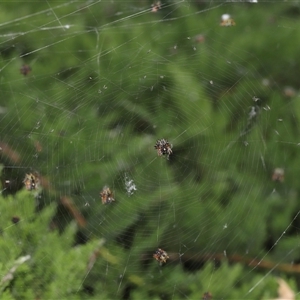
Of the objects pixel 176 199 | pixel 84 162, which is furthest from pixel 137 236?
pixel 84 162

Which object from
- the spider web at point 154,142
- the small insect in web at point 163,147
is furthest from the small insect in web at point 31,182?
the small insect in web at point 163,147

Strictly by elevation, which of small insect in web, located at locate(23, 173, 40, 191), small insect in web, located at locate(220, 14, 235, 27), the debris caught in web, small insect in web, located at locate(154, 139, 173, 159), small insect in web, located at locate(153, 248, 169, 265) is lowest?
small insect in web, located at locate(153, 248, 169, 265)

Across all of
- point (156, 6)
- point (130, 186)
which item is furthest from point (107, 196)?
point (156, 6)

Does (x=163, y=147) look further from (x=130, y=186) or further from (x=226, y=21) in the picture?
(x=226, y=21)

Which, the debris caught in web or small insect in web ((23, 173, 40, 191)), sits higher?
small insect in web ((23, 173, 40, 191))

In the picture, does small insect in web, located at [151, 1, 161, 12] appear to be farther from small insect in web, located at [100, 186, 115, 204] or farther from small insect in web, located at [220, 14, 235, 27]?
small insect in web, located at [100, 186, 115, 204]

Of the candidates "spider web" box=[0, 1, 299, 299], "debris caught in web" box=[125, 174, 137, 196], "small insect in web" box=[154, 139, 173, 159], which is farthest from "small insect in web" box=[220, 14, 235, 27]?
"debris caught in web" box=[125, 174, 137, 196]

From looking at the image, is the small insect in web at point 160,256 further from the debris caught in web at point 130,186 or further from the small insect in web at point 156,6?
the small insect in web at point 156,6
